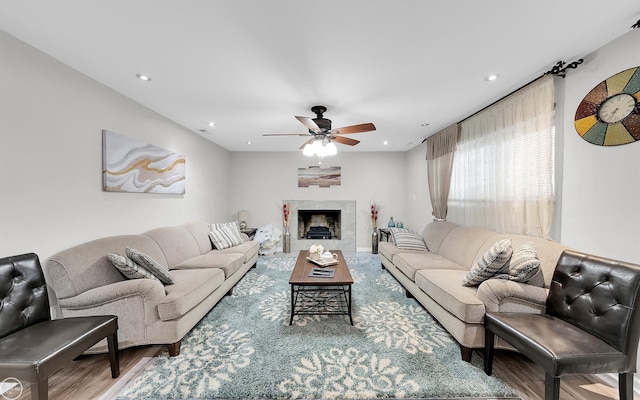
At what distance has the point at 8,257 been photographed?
1.69 meters

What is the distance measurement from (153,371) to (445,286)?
8.69 feet

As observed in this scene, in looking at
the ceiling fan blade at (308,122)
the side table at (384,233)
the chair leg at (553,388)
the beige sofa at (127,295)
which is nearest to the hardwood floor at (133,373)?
the beige sofa at (127,295)

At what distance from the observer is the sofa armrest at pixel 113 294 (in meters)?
1.96

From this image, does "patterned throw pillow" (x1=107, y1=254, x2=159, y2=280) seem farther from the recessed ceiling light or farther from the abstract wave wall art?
the recessed ceiling light

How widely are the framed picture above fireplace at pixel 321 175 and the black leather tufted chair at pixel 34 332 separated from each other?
4605 mm

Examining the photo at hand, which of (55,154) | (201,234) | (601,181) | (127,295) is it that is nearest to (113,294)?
(127,295)

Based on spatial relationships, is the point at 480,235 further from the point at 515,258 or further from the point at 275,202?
the point at 275,202

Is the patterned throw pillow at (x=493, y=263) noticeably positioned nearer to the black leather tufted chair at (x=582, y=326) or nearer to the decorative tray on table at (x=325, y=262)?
the black leather tufted chair at (x=582, y=326)

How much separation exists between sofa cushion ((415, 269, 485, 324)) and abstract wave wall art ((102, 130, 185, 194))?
11.8 feet

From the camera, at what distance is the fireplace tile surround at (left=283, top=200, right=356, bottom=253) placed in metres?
6.06

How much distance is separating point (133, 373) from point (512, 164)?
4165 millimetres

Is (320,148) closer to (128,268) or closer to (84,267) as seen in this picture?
(128,268)

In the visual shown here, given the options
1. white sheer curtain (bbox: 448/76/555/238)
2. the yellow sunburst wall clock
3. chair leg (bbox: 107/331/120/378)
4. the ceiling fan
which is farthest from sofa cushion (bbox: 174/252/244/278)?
the yellow sunburst wall clock

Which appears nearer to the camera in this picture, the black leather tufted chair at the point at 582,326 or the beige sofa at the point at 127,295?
the black leather tufted chair at the point at 582,326
